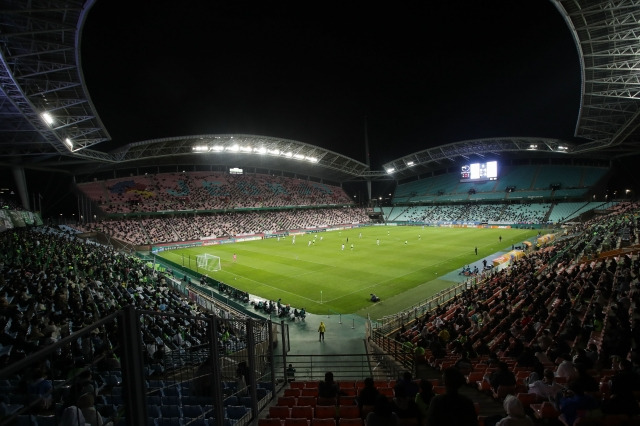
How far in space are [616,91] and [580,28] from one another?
1154 cm

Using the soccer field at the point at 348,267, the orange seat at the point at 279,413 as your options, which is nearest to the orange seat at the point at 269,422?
the orange seat at the point at 279,413

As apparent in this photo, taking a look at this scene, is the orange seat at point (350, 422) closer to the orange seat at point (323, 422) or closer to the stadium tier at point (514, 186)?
the orange seat at point (323, 422)

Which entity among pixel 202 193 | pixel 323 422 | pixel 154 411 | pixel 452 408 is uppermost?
pixel 202 193

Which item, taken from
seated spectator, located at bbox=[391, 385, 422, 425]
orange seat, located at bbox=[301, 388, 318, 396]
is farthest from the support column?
seated spectator, located at bbox=[391, 385, 422, 425]

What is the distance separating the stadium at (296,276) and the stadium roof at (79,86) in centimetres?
24

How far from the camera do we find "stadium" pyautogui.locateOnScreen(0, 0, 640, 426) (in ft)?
17.4

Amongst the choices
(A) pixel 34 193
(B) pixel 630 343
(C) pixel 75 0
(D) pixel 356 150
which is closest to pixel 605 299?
(B) pixel 630 343

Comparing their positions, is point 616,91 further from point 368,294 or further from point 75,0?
point 75,0

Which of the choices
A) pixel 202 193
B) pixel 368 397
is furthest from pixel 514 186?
pixel 368 397

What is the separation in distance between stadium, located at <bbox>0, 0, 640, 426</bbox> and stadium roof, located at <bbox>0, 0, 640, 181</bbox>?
0.24 m

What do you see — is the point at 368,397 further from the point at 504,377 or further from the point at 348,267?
the point at 348,267

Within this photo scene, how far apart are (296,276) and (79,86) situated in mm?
25355

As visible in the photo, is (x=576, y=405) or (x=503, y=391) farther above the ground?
(x=576, y=405)

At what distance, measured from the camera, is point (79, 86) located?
3186cm
